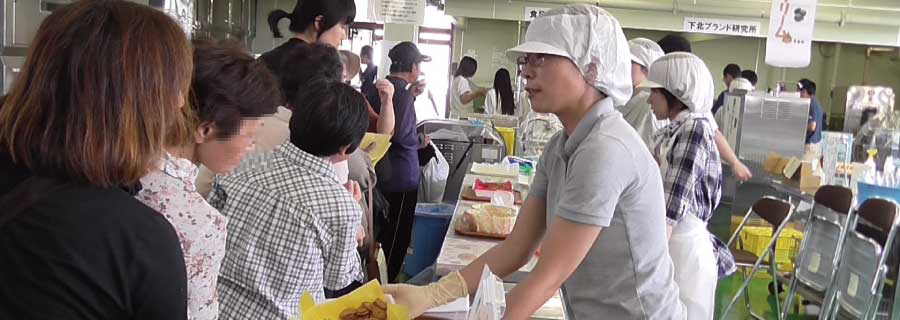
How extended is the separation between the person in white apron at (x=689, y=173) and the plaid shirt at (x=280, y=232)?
118 centimetres

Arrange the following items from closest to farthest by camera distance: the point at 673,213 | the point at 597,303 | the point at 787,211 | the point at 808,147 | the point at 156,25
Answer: the point at 156,25 < the point at 597,303 < the point at 673,213 < the point at 787,211 < the point at 808,147

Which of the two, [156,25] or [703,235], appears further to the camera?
[703,235]

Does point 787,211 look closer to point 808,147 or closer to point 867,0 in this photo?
point 808,147

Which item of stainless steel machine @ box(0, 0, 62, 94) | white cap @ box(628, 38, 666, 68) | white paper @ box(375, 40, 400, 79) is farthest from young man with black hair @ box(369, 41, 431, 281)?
white paper @ box(375, 40, 400, 79)

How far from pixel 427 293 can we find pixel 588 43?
2.20ft

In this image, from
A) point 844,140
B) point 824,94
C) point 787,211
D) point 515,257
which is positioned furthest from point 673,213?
point 824,94

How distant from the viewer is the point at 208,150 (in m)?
1.30

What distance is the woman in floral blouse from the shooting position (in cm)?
105

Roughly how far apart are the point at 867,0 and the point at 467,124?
28.8 ft

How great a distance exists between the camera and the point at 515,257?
1896 mm

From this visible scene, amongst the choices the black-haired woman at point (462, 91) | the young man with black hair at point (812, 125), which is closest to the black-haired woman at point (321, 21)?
the young man with black hair at point (812, 125)

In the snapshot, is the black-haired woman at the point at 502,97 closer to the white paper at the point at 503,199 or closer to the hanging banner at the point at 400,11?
the hanging banner at the point at 400,11

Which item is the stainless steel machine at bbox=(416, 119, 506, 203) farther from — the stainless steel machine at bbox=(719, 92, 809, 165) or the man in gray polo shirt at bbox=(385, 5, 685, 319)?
the man in gray polo shirt at bbox=(385, 5, 685, 319)

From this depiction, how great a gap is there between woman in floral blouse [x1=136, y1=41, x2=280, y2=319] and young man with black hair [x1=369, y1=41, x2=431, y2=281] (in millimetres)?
2487
